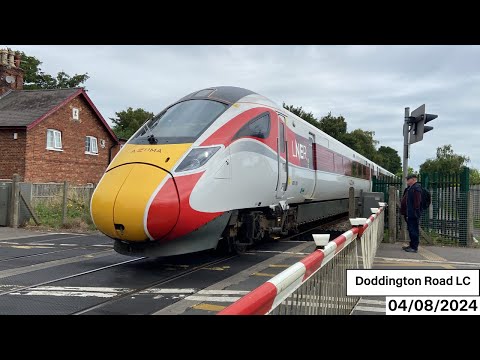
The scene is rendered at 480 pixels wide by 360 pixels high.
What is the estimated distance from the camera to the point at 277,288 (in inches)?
89.7

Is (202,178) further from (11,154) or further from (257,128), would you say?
(11,154)

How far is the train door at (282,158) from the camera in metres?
9.87

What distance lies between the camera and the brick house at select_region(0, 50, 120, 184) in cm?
2272

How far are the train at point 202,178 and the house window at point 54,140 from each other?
58.8 ft

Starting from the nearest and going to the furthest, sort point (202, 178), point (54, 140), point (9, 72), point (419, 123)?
point (202, 178), point (419, 123), point (54, 140), point (9, 72)

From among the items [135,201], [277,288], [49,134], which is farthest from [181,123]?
[49,134]

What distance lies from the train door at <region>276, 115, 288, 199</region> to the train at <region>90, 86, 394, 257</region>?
0.08 feet

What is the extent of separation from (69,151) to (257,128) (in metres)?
20.1

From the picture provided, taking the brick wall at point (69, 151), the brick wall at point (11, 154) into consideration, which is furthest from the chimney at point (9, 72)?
the brick wall at point (11, 154)

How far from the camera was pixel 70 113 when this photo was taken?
26.2 metres

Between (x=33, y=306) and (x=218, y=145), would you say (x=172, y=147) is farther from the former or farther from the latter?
(x=33, y=306)

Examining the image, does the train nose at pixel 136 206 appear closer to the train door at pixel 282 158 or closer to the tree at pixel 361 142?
the train door at pixel 282 158

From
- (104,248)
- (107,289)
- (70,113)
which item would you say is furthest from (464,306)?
(70,113)

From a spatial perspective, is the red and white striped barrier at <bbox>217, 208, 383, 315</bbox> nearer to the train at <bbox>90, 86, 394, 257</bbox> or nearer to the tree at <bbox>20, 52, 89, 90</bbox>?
the train at <bbox>90, 86, 394, 257</bbox>
